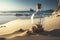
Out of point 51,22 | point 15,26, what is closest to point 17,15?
point 15,26

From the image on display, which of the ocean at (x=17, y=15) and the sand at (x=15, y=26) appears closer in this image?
the ocean at (x=17, y=15)

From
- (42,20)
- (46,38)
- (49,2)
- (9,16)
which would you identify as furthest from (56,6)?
(9,16)

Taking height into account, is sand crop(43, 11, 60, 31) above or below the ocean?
below

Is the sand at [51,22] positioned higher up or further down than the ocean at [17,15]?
further down

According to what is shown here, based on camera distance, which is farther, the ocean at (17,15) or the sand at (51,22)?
the sand at (51,22)

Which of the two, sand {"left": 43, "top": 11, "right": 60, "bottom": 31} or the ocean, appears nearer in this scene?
the ocean

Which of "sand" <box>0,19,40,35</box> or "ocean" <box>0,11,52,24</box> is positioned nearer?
"ocean" <box>0,11,52,24</box>

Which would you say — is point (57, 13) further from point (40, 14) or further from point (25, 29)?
point (25, 29)

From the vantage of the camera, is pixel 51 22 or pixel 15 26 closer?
pixel 15 26

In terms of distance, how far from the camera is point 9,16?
8.36 feet

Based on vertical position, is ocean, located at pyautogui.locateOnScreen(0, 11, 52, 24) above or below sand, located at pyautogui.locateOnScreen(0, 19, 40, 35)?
above

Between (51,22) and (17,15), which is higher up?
(17,15)

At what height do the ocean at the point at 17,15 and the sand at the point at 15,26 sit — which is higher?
the ocean at the point at 17,15

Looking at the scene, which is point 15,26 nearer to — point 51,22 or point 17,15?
point 17,15
